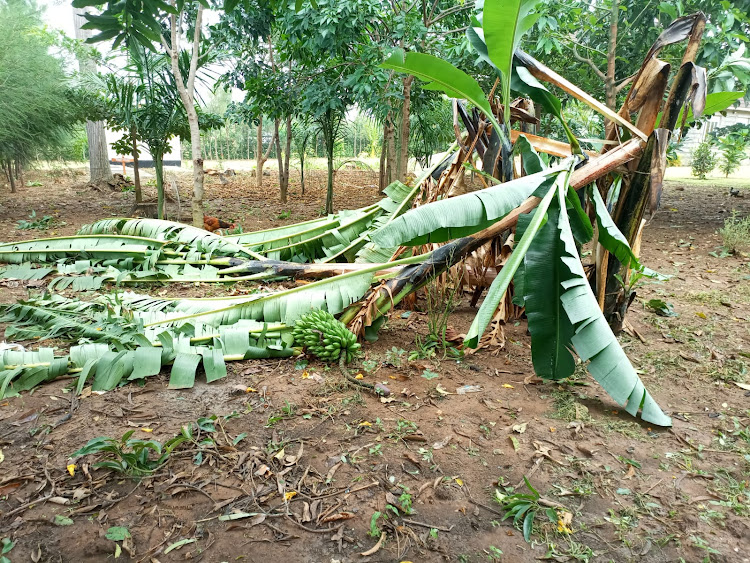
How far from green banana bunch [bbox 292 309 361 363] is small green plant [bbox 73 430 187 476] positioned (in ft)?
3.56

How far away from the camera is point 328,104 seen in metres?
6.72

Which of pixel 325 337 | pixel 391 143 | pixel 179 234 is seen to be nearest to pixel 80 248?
pixel 179 234

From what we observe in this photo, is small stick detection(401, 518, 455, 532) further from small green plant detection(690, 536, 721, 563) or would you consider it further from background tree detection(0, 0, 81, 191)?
background tree detection(0, 0, 81, 191)

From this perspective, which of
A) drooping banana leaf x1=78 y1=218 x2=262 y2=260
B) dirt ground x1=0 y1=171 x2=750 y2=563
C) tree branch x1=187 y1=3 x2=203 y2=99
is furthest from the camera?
tree branch x1=187 y1=3 x2=203 y2=99

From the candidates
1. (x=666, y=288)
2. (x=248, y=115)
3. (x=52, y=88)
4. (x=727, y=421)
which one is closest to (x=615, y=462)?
(x=727, y=421)

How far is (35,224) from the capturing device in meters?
7.15

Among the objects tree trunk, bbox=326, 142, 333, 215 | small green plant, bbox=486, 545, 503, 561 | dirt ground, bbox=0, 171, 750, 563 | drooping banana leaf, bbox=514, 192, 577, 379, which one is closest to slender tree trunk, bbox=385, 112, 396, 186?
tree trunk, bbox=326, 142, 333, 215

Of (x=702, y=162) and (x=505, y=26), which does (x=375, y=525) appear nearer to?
(x=505, y=26)

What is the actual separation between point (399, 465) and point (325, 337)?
114 centimetres

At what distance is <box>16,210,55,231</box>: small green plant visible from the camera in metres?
7.03

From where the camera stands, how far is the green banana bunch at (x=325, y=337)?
3117 mm

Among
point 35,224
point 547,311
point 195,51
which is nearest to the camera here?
point 547,311

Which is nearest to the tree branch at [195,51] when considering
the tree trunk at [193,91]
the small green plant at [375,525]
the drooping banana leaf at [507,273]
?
the tree trunk at [193,91]

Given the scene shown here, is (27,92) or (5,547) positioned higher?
(27,92)
